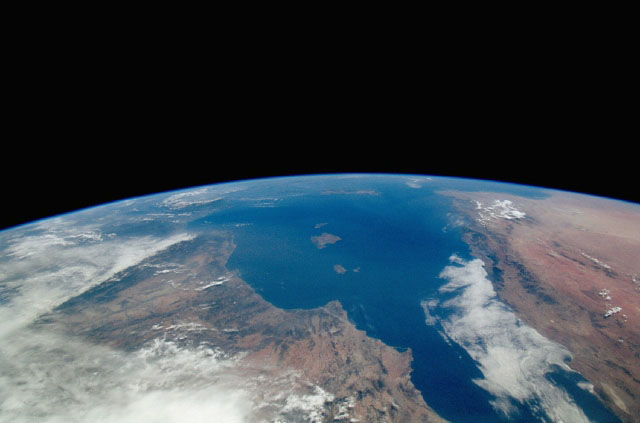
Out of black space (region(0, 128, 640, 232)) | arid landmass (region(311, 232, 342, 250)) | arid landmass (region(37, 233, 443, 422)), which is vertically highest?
black space (region(0, 128, 640, 232))

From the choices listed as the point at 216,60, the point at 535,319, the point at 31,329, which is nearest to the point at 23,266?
the point at 31,329

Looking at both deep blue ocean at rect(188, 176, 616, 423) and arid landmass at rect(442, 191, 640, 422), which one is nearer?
arid landmass at rect(442, 191, 640, 422)

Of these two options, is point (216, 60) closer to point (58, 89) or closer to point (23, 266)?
point (58, 89)

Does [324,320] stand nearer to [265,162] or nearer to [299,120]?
[265,162]

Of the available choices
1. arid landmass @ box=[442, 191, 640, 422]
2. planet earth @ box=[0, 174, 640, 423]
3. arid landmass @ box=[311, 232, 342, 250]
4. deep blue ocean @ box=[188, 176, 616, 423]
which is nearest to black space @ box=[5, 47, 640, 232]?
planet earth @ box=[0, 174, 640, 423]

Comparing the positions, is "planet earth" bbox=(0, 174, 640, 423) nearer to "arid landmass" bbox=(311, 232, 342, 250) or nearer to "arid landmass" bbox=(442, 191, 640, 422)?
"arid landmass" bbox=(442, 191, 640, 422)

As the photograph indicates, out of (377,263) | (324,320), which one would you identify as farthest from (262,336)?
(377,263)
